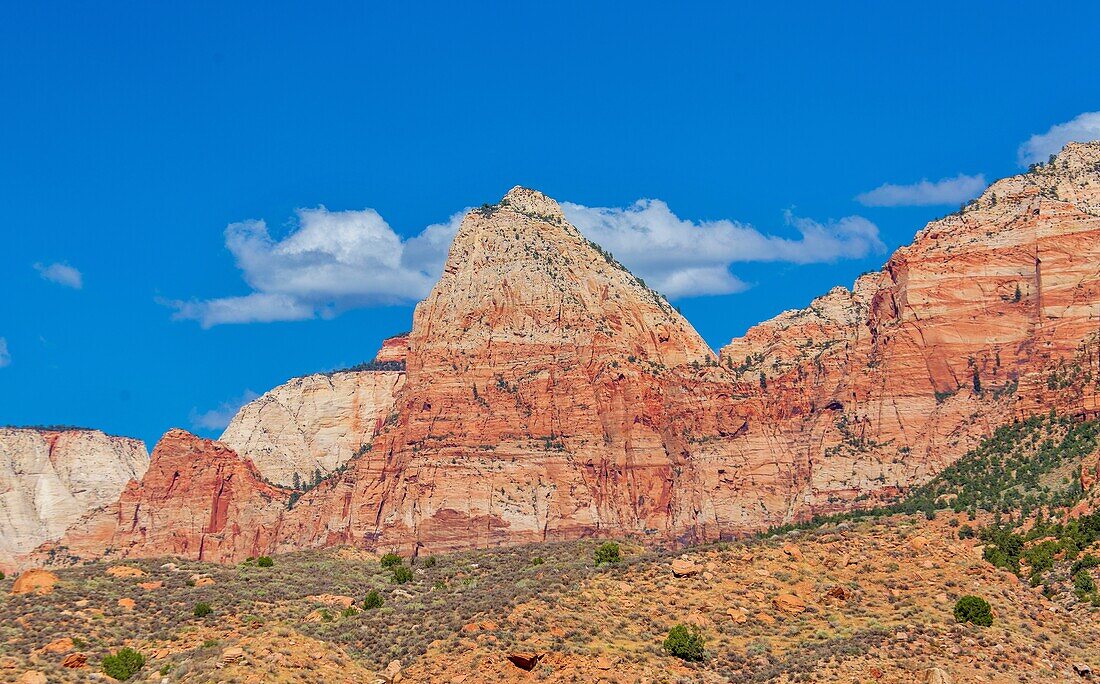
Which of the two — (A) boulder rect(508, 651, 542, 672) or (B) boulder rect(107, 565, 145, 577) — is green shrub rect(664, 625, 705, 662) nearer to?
(A) boulder rect(508, 651, 542, 672)

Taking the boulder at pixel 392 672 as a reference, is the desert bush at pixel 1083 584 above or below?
above

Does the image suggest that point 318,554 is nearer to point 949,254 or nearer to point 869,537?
point 869,537

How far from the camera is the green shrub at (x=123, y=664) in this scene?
286ft

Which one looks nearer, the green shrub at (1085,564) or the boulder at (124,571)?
the green shrub at (1085,564)

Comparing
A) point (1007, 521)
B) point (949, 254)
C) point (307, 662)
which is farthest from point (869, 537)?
point (949, 254)

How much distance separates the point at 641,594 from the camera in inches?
3816

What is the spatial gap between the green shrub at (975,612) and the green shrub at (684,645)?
1407 centimetres

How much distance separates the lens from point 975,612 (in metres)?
91.6

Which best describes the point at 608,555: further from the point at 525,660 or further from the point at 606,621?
the point at 525,660

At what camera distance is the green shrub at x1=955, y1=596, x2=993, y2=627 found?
9119 cm

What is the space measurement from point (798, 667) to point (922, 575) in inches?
607

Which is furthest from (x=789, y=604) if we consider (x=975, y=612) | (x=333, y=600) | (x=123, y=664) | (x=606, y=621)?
(x=123, y=664)

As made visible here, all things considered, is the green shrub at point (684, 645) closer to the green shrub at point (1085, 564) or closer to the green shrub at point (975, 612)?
the green shrub at point (975, 612)

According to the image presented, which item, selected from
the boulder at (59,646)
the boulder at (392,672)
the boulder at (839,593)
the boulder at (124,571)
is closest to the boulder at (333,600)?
the boulder at (124,571)
